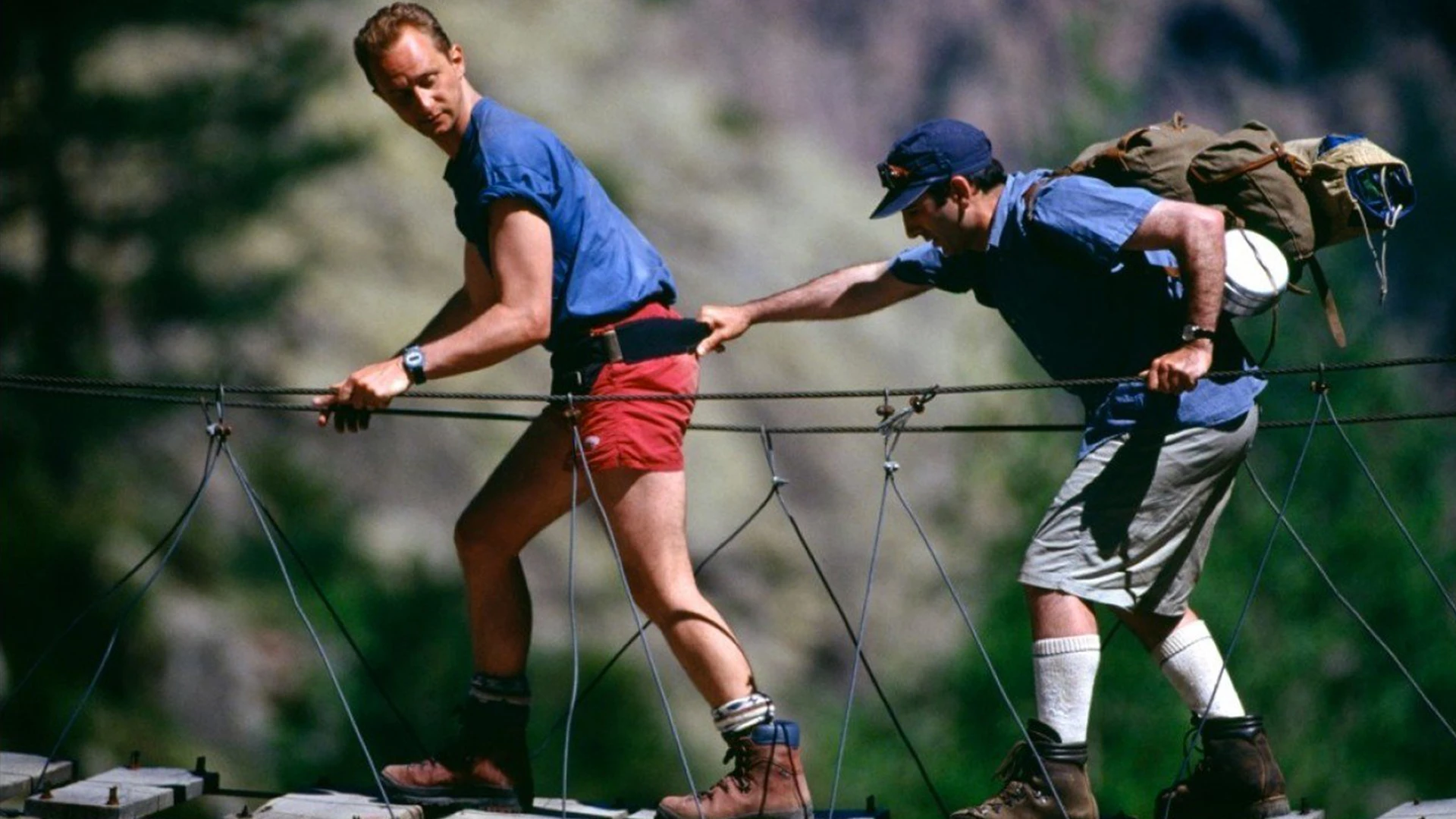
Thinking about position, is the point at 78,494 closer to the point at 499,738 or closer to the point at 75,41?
the point at 75,41

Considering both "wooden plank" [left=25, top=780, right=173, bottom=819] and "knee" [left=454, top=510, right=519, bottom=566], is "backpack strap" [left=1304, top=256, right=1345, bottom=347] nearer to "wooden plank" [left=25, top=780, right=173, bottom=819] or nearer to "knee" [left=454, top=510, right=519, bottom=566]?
"knee" [left=454, top=510, right=519, bottom=566]

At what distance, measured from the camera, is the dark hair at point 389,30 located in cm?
321

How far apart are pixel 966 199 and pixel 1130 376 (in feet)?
1.15

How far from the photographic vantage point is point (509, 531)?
11.3 feet

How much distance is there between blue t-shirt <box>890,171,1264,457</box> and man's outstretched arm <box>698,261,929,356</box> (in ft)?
0.94

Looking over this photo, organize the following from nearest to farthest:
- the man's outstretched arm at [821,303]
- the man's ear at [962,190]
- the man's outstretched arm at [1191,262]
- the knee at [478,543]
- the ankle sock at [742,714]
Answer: the man's outstretched arm at [1191,262]
the man's ear at [962,190]
the ankle sock at [742,714]
the knee at [478,543]
the man's outstretched arm at [821,303]

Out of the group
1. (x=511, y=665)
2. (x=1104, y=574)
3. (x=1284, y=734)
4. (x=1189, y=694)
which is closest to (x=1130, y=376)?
(x=1104, y=574)

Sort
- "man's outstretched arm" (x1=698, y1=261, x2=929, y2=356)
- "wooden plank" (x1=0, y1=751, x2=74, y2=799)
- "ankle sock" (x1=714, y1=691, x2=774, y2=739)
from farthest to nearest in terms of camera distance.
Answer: "wooden plank" (x1=0, y1=751, x2=74, y2=799) → "man's outstretched arm" (x1=698, y1=261, x2=929, y2=356) → "ankle sock" (x1=714, y1=691, x2=774, y2=739)

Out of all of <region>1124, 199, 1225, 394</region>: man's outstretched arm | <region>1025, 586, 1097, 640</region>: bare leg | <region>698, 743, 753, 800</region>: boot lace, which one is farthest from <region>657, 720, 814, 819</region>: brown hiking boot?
<region>1124, 199, 1225, 394</region>: man's outstretched arm

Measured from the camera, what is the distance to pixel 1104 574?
3258 millimetres

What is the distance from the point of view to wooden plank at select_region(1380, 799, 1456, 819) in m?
3.28

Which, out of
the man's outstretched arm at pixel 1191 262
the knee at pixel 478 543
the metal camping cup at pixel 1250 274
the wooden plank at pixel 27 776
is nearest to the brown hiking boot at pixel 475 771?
the knee at pixel 478 543

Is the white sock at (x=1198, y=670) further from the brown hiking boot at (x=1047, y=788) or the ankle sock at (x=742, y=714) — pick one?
the ankle sock at (x=742, y=714)

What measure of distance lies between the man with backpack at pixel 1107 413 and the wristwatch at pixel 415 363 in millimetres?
706
